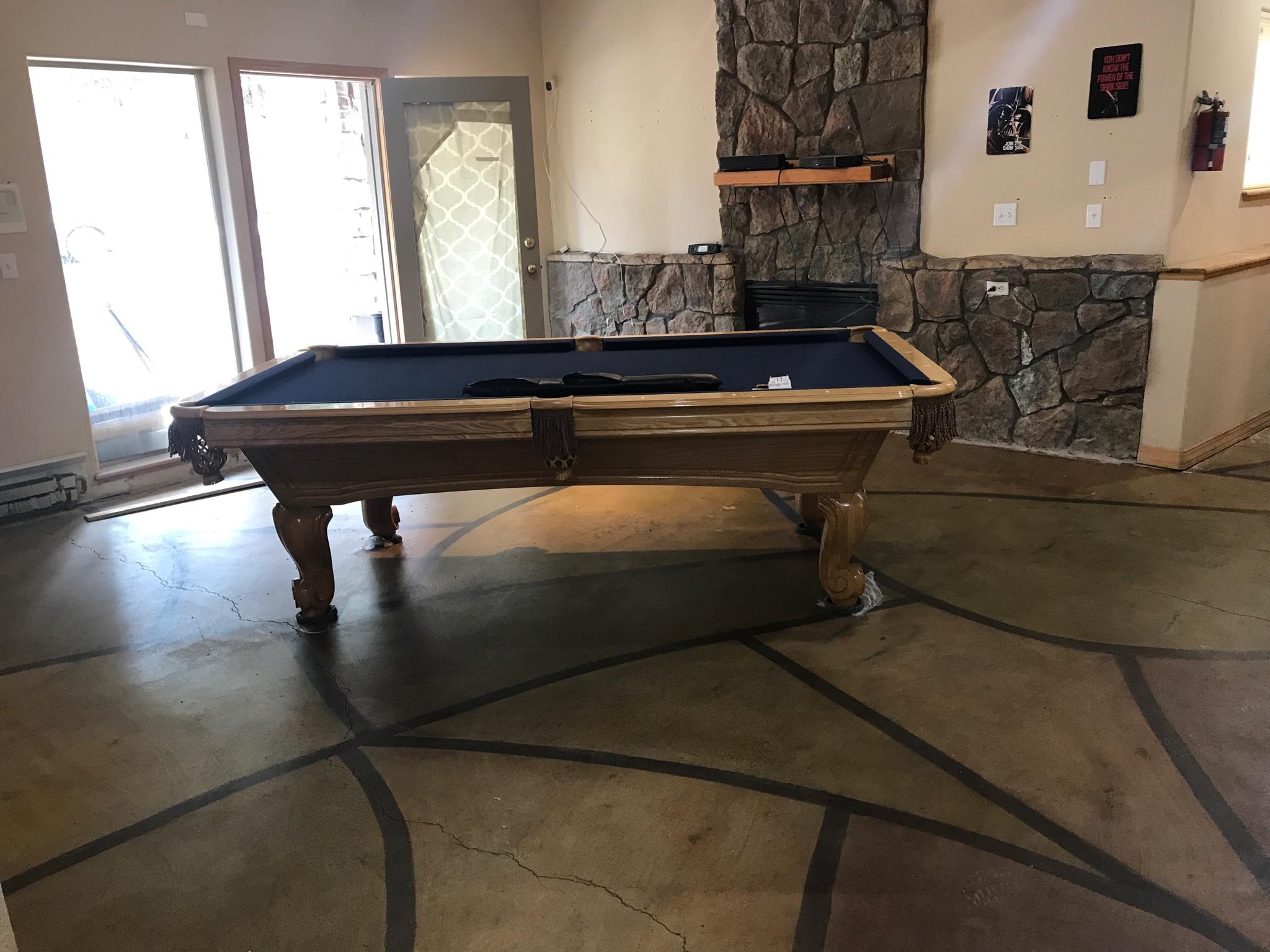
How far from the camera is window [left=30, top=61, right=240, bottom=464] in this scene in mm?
4703

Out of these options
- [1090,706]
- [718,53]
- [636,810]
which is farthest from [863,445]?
[718,53]

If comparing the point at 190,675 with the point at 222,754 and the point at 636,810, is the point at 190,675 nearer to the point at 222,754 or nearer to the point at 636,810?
the point at 222,754

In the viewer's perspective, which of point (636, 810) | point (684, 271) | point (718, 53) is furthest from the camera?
point (684, 271)

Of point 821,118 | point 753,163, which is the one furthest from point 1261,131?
point 753,163

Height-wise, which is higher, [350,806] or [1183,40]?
[1183,40]

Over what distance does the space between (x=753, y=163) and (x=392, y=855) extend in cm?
419

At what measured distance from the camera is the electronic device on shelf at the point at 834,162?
4871mm

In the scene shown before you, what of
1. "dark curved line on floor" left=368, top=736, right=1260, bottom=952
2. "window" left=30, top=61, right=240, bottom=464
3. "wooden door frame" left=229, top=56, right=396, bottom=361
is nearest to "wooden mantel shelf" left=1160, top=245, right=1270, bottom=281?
"dark curved line on floor" left=368, top=736, right=1260, bottom=952

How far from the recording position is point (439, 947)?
1809mm

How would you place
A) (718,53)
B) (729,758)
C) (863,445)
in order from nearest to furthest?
(729,758) → (863,445) → (718,53)

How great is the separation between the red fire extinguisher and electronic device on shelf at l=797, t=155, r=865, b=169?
148cm

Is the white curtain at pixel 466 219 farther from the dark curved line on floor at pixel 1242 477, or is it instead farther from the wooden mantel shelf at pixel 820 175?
the dark curved line on floor at pixel 1242 477

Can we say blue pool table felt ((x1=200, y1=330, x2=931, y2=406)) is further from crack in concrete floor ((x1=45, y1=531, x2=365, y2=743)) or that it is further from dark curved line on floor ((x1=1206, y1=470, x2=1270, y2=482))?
dark curved line on floor ((x1=1206, y1=470, x2=1270, y2=482))

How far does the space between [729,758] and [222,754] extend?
51.1 inches
